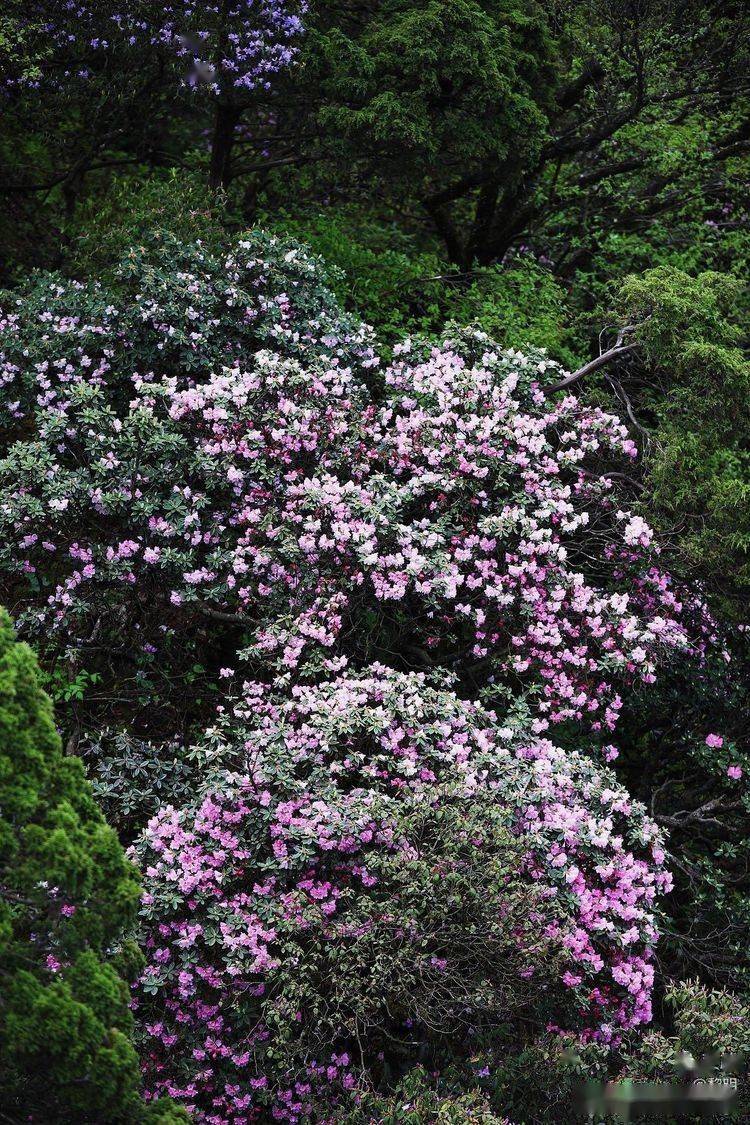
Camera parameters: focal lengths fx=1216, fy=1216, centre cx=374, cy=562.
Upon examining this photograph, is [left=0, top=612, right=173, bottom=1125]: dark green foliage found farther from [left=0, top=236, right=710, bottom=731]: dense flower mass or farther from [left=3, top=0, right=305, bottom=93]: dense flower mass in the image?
[left=3, top=0, right=305, bottom=93]: dense flower mass

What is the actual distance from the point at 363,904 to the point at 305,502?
99.3 inches

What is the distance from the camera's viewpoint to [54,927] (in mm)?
4414

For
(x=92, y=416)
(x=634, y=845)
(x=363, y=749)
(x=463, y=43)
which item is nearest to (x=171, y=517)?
(x=92, y=416)

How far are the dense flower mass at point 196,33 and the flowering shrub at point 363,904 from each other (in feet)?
20.6

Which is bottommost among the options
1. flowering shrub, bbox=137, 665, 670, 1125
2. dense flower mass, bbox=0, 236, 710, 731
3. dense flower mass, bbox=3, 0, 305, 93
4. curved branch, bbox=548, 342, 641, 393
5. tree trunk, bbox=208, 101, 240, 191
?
flowering shrub, bbox=137, 665, 670, 1125

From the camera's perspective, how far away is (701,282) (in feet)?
29.3

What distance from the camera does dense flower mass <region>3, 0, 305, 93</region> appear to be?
33.9 ft

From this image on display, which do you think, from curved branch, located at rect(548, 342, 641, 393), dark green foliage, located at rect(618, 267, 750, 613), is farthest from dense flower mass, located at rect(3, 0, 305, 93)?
dark green foliage, located at rect(618, 267, 750, 613)

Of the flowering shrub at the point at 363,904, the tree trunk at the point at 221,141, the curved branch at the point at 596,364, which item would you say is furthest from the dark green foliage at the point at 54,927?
the tree trunk at the point at 221,141

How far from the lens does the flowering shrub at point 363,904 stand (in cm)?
564

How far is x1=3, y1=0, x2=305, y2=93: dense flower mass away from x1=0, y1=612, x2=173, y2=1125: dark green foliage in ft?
23.9

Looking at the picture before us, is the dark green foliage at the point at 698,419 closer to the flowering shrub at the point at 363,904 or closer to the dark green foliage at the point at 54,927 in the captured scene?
the flowering shrub at the point at 363,904

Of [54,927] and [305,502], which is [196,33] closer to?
[305,502]

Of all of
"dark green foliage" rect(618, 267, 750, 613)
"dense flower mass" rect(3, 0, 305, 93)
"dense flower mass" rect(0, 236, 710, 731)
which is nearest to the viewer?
"dense flower mass" rect(0, 236, 710, 731)
